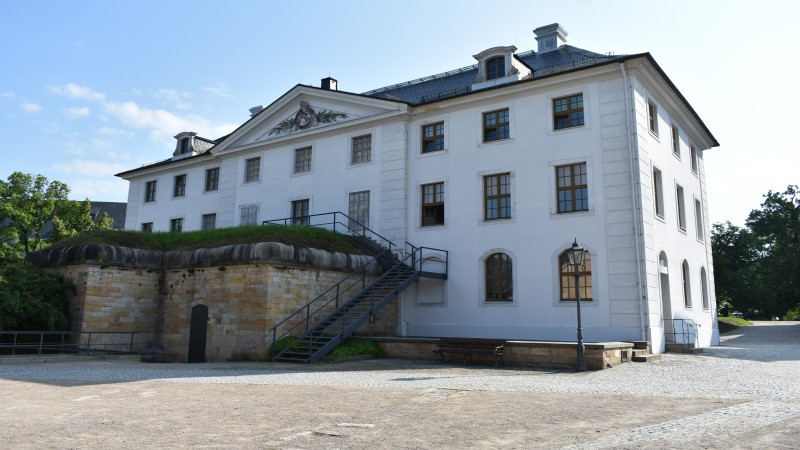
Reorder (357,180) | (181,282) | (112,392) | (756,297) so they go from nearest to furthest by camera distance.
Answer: (112,392) < (181,282) < (357,180) < (756,297)

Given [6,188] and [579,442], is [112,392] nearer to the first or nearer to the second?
[579,442]

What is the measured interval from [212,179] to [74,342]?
13.1 metres

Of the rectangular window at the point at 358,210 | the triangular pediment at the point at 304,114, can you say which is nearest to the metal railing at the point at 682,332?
the rectangular window at the point at 358,210

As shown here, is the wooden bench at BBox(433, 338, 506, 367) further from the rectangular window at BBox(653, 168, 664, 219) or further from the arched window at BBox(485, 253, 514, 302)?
the rectangular window at BBox(653, 168, 664, 219)

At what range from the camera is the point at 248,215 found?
95.1ft

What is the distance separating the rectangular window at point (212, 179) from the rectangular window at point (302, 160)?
586 centimetres

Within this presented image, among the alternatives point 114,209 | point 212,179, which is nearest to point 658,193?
point 212,179

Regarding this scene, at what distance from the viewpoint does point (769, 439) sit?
21.6 ft

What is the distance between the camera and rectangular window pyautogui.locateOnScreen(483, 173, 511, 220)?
874 inches

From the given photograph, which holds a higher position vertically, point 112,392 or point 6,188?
point 6,188

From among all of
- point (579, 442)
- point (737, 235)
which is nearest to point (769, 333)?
point (737, 235)

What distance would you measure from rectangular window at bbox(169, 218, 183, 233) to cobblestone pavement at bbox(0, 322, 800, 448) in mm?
15898

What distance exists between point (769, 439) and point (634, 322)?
12.6 metres

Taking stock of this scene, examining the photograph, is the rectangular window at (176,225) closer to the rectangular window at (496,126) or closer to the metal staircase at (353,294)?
the metal staircase at (353,294)
